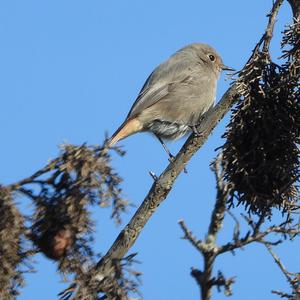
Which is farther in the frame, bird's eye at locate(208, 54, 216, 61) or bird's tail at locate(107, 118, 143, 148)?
bird's eye at locate(208, 54, 216, 61)

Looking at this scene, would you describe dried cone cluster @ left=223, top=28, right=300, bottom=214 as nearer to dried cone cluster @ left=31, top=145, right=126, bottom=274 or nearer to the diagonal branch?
the diagonal branch

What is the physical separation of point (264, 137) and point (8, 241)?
255 centimetres

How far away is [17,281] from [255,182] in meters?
2.32

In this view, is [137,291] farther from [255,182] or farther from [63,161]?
[255,182]

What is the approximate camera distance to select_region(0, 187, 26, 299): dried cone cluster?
124 inches

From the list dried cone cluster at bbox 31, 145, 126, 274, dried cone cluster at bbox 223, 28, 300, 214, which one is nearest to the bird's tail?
dried cone cluster at bbox 223, 28, 300, 214

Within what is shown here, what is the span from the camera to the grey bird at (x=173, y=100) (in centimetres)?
848

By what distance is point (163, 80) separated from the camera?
8914 mm

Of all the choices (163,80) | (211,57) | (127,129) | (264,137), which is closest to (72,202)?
(264,137)

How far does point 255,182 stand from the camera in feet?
16.6

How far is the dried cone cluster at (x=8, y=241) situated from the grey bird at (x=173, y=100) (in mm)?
4968

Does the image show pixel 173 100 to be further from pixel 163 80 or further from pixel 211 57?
pixel 211 57

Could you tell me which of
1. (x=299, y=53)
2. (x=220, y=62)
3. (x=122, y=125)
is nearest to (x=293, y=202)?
(x=299, y=53)

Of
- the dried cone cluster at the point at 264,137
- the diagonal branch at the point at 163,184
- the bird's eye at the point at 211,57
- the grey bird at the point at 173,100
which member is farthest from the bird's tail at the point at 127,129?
the diagonal branch at the point at 163,184
